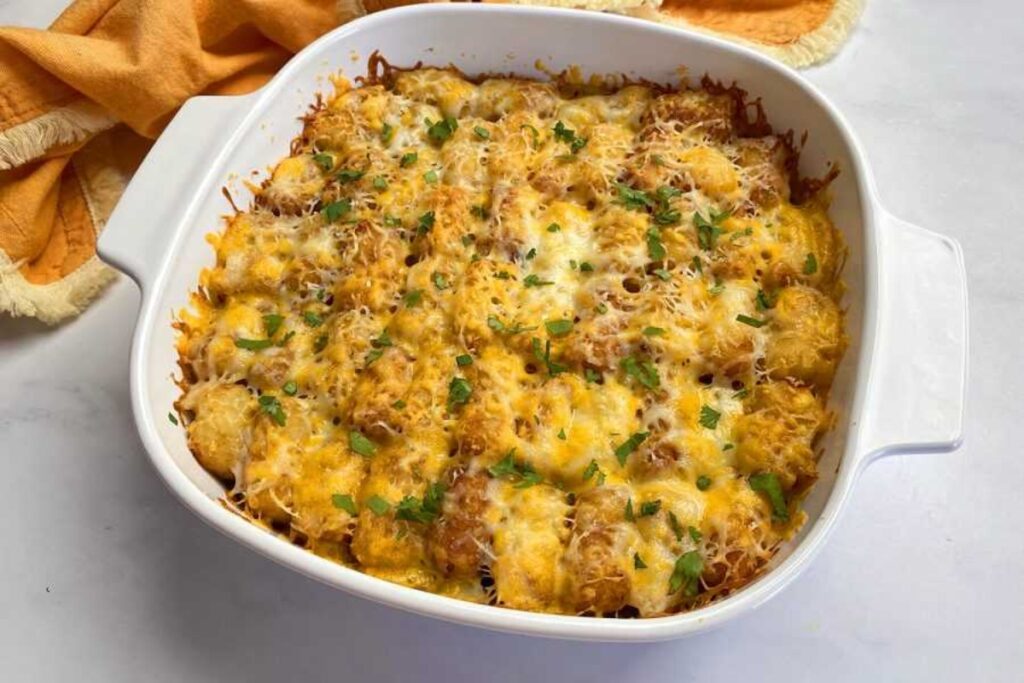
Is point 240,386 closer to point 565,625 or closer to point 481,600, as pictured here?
point 481,600

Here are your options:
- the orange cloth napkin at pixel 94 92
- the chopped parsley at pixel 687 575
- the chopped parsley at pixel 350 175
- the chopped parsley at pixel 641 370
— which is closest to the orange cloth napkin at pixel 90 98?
the orange cloth napkin at pixel 94 92

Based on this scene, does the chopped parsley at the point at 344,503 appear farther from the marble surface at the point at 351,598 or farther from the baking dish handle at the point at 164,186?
the baking dish handle at the point at 164,186

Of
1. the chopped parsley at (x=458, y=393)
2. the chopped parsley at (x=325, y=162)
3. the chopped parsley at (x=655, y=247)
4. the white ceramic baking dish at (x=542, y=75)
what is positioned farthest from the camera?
the chopped parsley at (x=325, y=162)

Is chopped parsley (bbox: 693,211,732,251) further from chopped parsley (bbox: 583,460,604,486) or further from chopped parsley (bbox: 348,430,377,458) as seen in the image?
chopped parsley (bbox: 348,430,377,458)

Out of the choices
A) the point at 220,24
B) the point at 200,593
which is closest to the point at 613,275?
the point at 200,593

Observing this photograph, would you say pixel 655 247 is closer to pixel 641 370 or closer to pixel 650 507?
pixel 641 370
